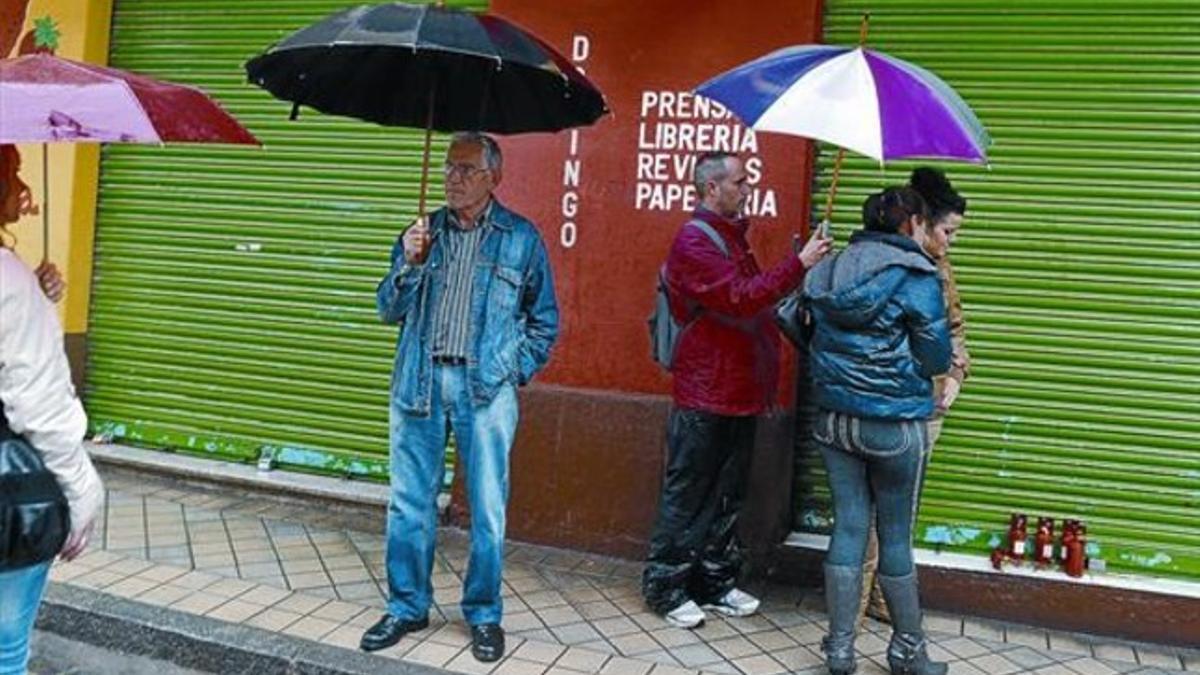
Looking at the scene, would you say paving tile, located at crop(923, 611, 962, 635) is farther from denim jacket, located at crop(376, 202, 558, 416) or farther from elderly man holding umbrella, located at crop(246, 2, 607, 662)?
denim jacket, located at crop(376, 202, 558, 416)

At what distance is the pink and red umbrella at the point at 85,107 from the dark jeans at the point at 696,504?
2.48 metres

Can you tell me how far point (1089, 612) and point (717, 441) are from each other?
188 cm

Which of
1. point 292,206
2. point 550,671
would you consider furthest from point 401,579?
point 292,206

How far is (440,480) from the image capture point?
4.26 meters

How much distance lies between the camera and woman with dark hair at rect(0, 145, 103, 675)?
2.55 meters

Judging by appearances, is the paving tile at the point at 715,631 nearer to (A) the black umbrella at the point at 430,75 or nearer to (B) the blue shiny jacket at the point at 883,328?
(B) the blue shiny jacket at the point at 883,328

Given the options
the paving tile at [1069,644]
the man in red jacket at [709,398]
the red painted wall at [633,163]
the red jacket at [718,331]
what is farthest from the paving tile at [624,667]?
the paving tile at [1069,644]

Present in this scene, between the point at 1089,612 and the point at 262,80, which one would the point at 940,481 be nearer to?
the point at 1089,612

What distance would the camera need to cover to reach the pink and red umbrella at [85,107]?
99.7 inches

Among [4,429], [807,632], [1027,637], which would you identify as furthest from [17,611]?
[1027,637]

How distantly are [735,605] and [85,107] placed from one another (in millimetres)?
3421

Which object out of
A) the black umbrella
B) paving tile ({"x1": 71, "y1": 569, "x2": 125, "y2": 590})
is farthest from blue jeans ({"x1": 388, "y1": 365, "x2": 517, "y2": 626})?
paving tile ({"x1": 71, "y1": 569, "x2": 125, "y2": 590})

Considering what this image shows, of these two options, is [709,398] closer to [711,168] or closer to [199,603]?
[711,168]

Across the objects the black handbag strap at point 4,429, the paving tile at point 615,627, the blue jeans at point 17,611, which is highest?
the black handbag strap at point 4,429
